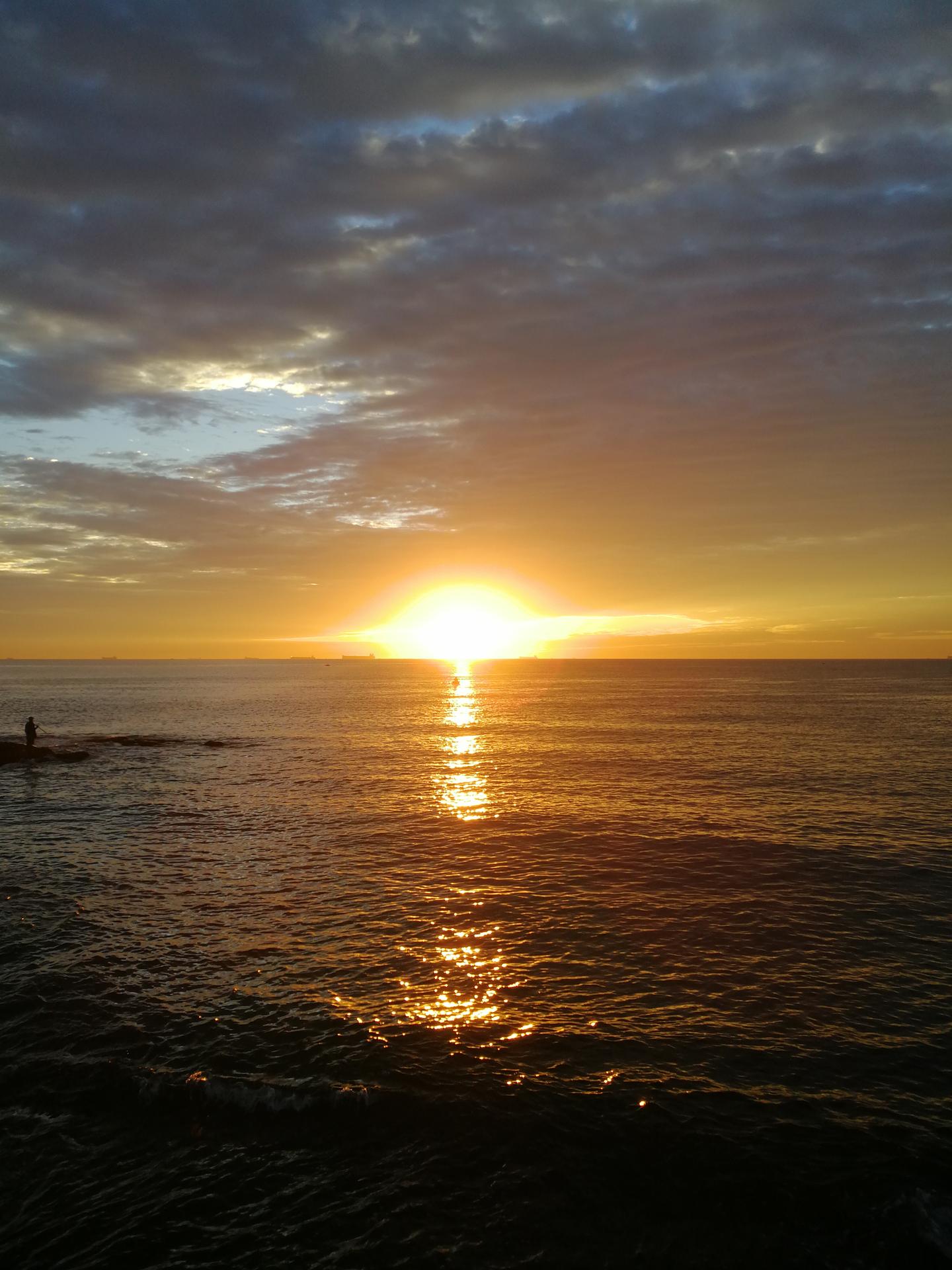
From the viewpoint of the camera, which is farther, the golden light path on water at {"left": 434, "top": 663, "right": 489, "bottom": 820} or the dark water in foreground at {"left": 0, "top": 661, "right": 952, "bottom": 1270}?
the golden light path on water at {"left": 434, "top": 663, "right": 489, "bottom": 820}

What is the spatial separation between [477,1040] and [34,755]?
66787 mm

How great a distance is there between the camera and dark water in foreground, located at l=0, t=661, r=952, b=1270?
12.7m

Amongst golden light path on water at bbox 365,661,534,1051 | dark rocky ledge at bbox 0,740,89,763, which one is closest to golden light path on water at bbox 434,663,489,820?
golden light path on water at bbox 365,661,534,1051

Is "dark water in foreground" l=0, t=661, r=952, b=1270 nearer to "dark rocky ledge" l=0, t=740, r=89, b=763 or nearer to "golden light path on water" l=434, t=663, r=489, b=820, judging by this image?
"golden light path on water" l=434, t=663, r=489, b=820

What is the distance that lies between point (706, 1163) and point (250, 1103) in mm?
9413

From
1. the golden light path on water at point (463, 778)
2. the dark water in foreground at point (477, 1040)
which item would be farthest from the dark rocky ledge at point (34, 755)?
the golden light path on water at point (463, 778)

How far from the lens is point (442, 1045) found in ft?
60.1

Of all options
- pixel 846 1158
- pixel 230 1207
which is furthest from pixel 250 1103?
pixel 846 1158

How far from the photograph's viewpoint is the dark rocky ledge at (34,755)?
69000 mm

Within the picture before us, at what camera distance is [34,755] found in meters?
70.2

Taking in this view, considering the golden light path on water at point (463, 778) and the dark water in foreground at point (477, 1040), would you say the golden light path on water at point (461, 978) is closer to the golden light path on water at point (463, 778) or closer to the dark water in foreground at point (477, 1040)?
the dark water in foreground at point (477, 1040)

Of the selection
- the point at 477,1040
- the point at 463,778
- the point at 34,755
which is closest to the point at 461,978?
the point at 477,1040

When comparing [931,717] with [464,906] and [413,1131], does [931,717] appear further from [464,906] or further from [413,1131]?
[413,1131]

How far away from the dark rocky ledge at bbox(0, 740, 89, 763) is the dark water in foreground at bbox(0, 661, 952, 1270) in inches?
1098
